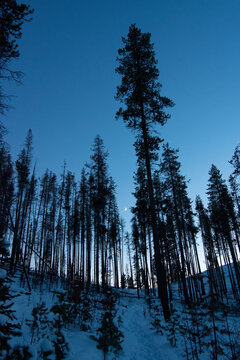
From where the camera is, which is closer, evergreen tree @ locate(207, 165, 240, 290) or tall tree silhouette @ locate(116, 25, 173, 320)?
tall tree silhouette @ locate(116, 25, 173, 320)

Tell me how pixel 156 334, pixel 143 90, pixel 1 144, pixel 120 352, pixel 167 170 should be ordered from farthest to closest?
pixel 167 170
pixel 143 90
pixel 1 144
pixel 156 334
pixel 120 352

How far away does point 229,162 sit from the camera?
706 inches

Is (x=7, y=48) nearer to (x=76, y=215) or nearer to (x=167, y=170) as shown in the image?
(x=167, y=170)

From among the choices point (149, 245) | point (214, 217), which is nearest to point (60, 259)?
point (149, 245)

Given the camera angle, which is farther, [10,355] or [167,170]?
[167,170]

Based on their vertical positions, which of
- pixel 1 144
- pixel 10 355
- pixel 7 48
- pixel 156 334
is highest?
pixel 7 48

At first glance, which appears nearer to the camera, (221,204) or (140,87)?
(140,87)

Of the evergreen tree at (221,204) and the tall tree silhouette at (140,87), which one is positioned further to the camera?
the evergreen tree at (221,204)

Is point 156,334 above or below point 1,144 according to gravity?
below

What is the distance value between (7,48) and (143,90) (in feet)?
26.0

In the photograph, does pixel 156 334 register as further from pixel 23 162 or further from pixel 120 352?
pixel 23 162

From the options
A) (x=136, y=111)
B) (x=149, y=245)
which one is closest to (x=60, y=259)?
(x=149, y=245)

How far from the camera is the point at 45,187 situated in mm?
27141

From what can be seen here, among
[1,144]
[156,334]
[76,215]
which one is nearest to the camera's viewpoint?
[156,334]
